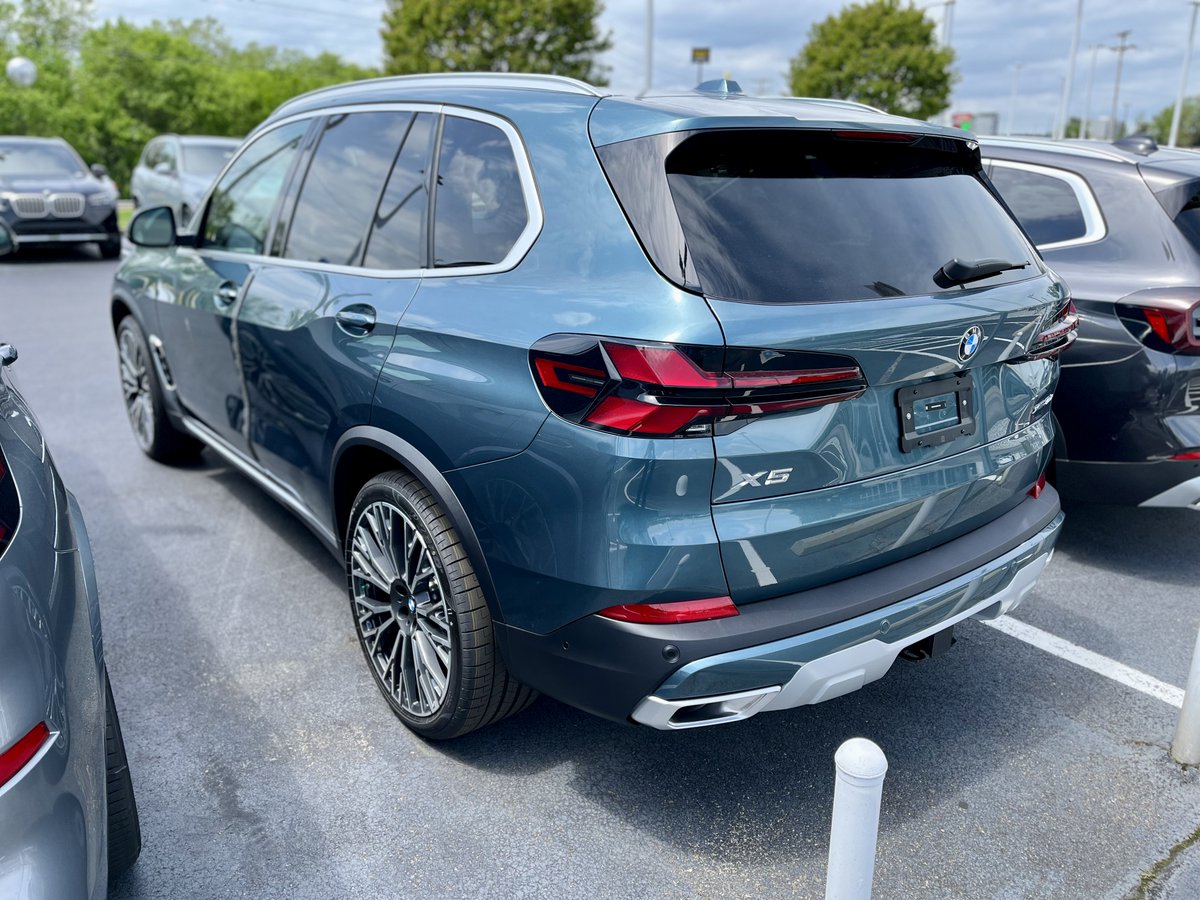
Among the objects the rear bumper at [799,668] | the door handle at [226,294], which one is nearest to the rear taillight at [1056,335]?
the rear bumper at [799,668]

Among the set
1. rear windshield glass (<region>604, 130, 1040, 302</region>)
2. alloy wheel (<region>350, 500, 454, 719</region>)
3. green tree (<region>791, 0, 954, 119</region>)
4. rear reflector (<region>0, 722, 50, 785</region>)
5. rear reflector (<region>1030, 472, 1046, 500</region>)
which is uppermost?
green tree (<region>791, 0, 954, 119</region>)

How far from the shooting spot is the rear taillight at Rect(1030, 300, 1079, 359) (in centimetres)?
274

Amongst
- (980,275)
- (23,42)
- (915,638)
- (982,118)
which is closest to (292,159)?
(980,275)

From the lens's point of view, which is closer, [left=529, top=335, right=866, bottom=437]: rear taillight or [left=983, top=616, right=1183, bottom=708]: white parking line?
[left=529, top=335, right=866, bottom=437]: rear taillight

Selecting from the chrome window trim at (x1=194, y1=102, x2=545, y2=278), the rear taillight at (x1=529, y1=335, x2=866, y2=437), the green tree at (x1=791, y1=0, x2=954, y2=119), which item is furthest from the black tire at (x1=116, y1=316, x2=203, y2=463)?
the green tree at (x1=791, y1=0, x2=954, y2=119)

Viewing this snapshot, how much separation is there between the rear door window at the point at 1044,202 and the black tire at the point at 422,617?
303 centimetres

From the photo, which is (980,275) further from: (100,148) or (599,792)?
(100,148)

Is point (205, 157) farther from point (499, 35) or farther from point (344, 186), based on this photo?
point (499, 35)

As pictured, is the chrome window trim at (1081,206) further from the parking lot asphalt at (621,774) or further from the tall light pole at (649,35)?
the tall light pole at (649,35)

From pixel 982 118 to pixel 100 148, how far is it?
3841cm

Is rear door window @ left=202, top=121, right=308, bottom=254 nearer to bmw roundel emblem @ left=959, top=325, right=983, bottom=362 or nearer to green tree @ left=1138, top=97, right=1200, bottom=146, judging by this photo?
bmw roundel emblem @ left=959, top=325, right=983, bottom=362

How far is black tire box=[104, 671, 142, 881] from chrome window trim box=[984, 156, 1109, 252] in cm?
396

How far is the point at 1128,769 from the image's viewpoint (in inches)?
111

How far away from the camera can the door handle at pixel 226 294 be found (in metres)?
3.83
